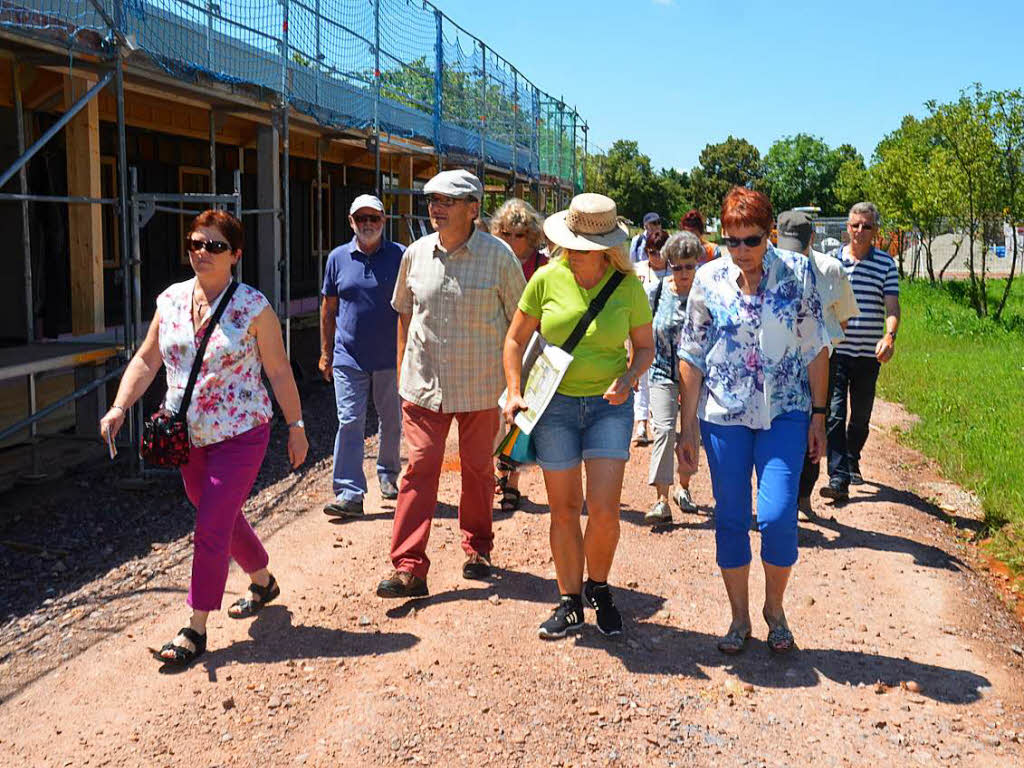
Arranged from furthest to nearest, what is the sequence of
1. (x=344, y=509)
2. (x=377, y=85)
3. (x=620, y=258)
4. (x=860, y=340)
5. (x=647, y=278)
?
(x=377, y=85), (x=647, y=278), (x=860, y=340), (x=344, y=509), (x=620, y=258)

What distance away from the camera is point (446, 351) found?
5289 millimetres

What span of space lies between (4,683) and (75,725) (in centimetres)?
64

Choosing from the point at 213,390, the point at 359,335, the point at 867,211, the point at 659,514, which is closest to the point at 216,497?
the point at 213,390

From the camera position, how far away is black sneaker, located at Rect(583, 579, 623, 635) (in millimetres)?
4820

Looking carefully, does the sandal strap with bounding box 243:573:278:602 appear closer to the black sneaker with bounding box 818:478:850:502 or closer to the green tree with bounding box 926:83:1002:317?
the black sneaker with bounding box 818:478:850:502

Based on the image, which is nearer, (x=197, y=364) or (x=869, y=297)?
(x=197, y=364)

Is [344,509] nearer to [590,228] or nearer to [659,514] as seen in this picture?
[659,514]

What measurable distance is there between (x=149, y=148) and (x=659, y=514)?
330 inches

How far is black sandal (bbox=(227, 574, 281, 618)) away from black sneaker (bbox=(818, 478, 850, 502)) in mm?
3985

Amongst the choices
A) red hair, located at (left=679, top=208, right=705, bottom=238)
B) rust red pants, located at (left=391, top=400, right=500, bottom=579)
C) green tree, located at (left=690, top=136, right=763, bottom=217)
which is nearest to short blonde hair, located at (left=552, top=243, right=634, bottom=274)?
rust red pants, located at (left=391, top=400, right=500, bottom=579)

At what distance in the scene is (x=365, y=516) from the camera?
6762mm

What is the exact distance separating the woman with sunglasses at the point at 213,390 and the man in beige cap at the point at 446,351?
2.59ft

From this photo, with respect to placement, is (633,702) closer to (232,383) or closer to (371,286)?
(232,383)

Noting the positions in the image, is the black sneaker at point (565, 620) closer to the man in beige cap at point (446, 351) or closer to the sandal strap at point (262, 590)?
the man in beige cap at point (446, 351)
